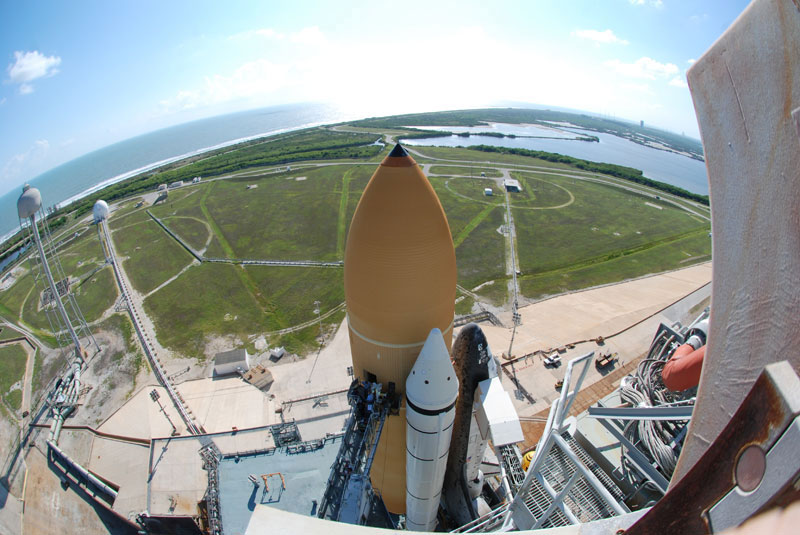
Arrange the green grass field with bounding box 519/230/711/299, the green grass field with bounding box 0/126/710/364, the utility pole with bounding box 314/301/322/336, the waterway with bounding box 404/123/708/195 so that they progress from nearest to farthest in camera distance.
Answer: the utility pole with bounding box 314/301/322/336, the green grass field with bounding box 0/126/710/364, the green grass field with bounding box 519/230/711/299, the waterway with bounding box 404/123/708/195

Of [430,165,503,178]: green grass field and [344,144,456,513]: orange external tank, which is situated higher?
[430,165,503,178]: green grass field

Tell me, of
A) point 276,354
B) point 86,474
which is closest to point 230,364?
point 276,354

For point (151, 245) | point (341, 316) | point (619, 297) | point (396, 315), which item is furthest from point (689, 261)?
point (151, 245)

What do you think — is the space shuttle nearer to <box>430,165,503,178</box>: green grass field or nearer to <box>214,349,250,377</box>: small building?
<box>214,349,250,377</box>: small building

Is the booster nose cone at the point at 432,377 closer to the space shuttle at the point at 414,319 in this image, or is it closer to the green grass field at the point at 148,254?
the space shuttle at the point at 414,319

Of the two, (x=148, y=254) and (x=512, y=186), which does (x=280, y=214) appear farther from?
(x=512, y=186)

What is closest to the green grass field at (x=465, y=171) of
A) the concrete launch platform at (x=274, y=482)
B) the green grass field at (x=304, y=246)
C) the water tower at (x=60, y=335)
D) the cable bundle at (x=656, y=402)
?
the green grass field at (x=304, y=246)

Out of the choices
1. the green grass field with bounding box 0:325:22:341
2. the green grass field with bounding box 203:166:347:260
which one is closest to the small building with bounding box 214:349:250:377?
the green grass field with bounding box 203:166:347:260
